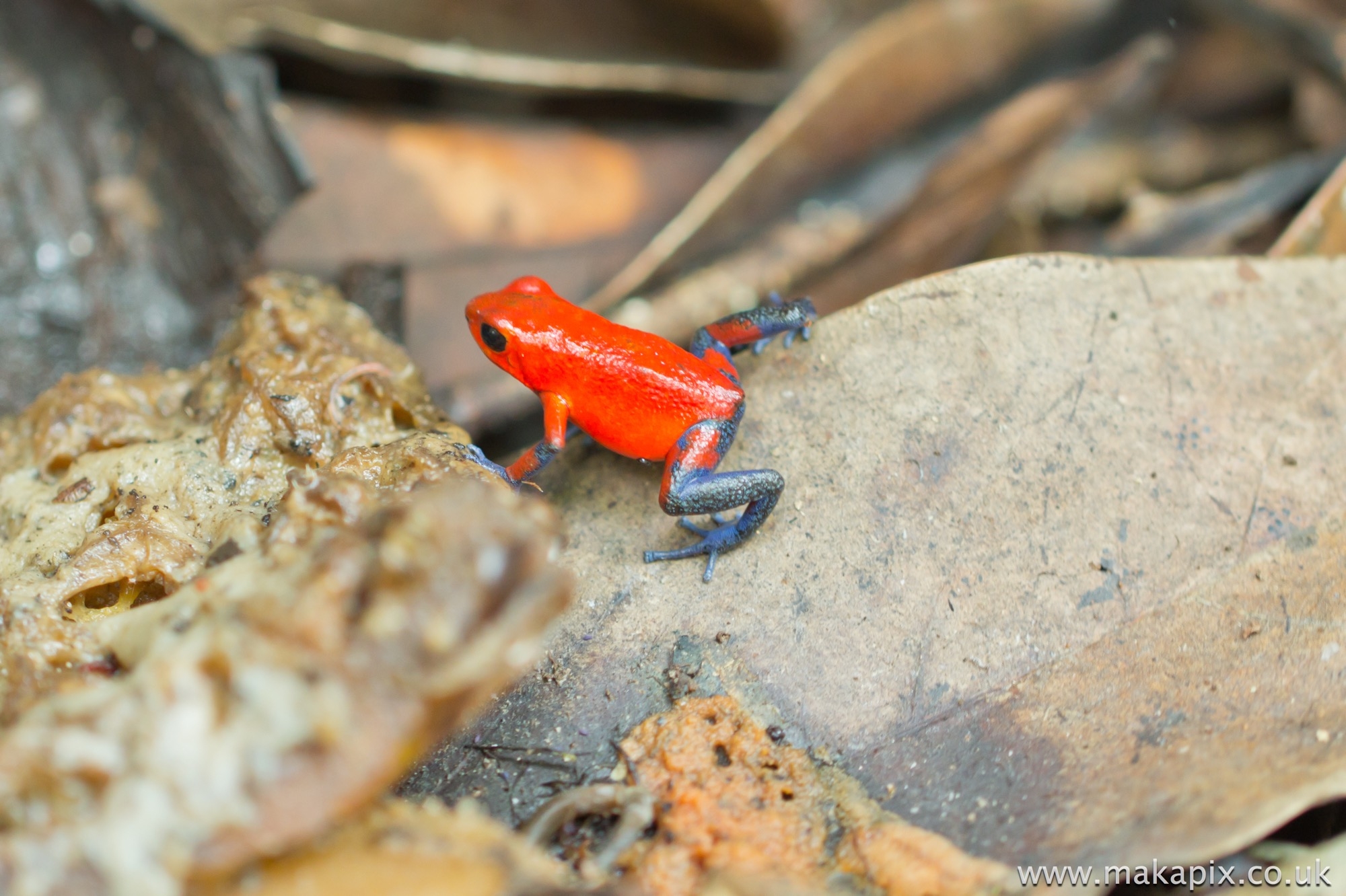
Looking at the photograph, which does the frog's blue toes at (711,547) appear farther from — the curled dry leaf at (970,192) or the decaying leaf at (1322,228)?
the decaying leaf at (1322,228)

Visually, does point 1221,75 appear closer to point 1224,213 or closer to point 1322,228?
point 1224,213

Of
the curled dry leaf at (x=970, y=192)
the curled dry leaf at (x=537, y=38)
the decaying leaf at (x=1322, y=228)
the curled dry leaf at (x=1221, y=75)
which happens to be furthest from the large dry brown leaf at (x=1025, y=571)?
→ the curled dry leaf at (x=1221, y=75)

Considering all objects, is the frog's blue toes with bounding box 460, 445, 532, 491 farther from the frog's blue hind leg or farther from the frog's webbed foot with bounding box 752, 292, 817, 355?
the frog's webbed foot with bounding box 752, 292, 817, 355

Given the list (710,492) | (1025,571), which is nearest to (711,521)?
(710,492)

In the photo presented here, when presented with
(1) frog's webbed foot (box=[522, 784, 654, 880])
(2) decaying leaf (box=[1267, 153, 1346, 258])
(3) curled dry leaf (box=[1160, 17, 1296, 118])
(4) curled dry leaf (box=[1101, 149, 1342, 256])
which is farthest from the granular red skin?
(3) curled dry leaf (box=[1160, 17, 1296, 118])

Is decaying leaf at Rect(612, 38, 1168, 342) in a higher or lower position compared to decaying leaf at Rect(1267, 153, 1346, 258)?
lower

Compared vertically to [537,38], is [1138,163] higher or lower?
lower

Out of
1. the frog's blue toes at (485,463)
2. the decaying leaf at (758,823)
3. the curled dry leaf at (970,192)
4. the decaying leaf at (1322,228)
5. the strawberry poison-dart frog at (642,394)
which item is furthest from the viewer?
the curled dry leaf at (970,192)
